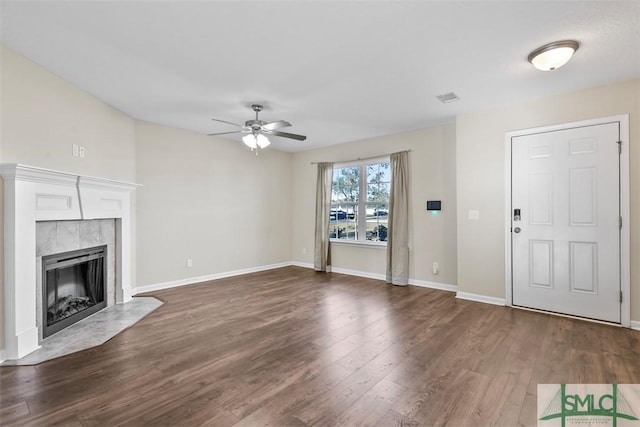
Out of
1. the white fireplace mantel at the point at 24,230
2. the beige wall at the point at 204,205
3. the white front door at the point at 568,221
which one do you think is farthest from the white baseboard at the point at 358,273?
the white fireplace mantel at the point at 24,230

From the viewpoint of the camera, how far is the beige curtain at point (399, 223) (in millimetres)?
5141

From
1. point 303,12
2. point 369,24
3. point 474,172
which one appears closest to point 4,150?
point 303,12

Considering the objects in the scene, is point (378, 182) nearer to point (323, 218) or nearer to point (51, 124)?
point (323, 218)

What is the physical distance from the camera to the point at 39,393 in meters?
2.04

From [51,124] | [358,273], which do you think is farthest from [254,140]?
[358,273]

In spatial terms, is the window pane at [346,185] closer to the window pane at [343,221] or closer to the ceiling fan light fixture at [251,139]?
the window pane at [343,221]

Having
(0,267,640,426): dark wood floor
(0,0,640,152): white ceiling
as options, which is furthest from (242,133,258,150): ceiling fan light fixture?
(0,267,640,426): dark wood floor

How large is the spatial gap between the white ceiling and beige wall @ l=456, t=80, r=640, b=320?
191 millimetres

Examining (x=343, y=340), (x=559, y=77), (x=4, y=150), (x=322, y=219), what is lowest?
(x=343, y=340)

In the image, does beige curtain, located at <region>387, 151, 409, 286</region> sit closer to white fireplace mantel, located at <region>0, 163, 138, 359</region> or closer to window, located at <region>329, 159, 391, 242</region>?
window, located at <region>329, 159, 391, 242</region>

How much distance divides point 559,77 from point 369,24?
234 cm

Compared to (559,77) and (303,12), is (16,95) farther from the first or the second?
(559,77)

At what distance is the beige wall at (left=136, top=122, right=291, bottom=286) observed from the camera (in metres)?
4.74

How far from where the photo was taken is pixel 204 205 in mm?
5441
